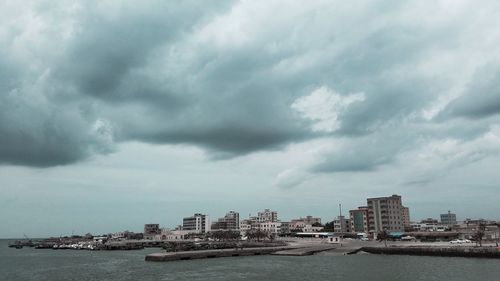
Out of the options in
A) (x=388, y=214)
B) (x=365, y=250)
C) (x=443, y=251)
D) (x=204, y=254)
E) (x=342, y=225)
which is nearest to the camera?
(x=443, y=251)

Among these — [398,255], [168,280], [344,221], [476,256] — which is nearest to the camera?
[168,280]

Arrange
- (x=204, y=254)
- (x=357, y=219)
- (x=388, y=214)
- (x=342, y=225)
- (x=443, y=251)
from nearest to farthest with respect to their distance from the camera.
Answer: (x=443, y=251), (x=204, y=254), (x=388, y=214), (x=357, y=219), (x=342, y=225)

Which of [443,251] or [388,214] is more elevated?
[388,214]

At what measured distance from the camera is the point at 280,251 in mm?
100438

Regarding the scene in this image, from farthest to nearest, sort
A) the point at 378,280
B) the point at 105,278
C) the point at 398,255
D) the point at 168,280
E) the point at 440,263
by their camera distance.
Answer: the point at 398,255 < the point at 440,263 < the point at 105,278 < the point at 168,280 < the point at 378,280

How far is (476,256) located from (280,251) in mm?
42486

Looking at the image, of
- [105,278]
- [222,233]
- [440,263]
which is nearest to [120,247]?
[222,233]

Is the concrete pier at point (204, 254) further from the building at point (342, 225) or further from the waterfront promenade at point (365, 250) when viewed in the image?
the building at point (342, 225)

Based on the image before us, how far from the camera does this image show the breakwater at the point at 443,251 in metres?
71.9

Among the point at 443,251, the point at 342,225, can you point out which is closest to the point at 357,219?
the point at 342,225

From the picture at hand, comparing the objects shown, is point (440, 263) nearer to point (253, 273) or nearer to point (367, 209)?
point (253, 273)

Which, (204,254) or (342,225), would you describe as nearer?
(204,254)

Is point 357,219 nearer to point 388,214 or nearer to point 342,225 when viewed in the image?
point 342,225

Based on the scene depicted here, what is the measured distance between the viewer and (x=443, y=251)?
79812 millimetres
